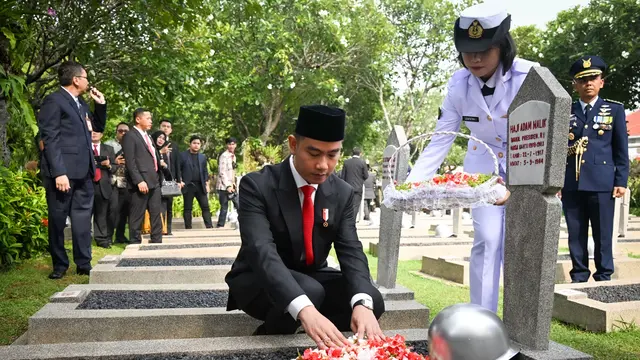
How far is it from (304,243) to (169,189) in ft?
23.2

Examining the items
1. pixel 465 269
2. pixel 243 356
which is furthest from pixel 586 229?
pixel 243 356

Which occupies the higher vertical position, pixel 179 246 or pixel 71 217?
pixel 71 217

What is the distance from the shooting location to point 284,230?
3.57 meters

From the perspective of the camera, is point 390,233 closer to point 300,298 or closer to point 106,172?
point 300,298

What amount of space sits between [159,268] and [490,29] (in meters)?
4.51

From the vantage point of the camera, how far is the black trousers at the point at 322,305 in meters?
3.60

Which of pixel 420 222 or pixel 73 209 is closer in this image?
pixel 73 209

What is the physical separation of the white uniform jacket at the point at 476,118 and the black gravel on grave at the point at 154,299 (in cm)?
222

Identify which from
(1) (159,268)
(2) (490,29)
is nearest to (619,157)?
(2) (490,29)

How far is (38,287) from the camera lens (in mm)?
6031

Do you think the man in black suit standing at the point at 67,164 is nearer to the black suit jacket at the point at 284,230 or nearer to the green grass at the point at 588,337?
the black suit jacket at the point at 284,230

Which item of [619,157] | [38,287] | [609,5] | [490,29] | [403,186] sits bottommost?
[38,287]

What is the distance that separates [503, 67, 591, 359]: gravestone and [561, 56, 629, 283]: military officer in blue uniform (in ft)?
9.95

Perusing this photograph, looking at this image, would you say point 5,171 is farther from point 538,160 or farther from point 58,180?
point 538,160
